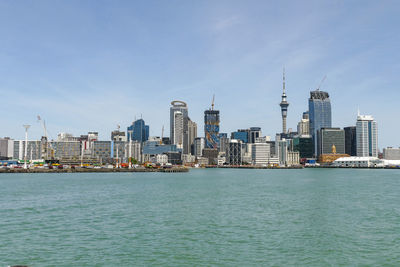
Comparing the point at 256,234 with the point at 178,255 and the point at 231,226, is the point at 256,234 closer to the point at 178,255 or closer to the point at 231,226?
the point at 231,226

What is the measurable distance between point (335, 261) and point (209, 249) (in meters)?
9.21

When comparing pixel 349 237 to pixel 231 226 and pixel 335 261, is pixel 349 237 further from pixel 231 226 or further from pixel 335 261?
pixel 231 226

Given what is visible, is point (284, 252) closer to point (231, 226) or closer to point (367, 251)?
point (367, 251)

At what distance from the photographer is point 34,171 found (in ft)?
632

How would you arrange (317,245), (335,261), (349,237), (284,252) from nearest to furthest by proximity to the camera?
(335,261) → (284,252) → (317,245) → (349,237)

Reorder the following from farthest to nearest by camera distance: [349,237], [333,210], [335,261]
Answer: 1. [333,210]
2. [349,237]
3. [335,261]

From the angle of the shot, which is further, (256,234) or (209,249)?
(256,234)

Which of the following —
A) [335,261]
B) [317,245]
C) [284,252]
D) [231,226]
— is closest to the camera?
[335,261]

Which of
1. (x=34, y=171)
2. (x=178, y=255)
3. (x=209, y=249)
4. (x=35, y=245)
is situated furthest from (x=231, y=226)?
(x=34, y=171)

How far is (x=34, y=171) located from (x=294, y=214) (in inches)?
7170

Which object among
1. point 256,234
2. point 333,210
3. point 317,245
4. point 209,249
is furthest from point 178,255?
point 333,210

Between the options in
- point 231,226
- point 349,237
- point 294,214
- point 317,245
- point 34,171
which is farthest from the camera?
point 34,171

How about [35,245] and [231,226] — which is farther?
[231,226]

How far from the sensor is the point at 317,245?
2845 cm
